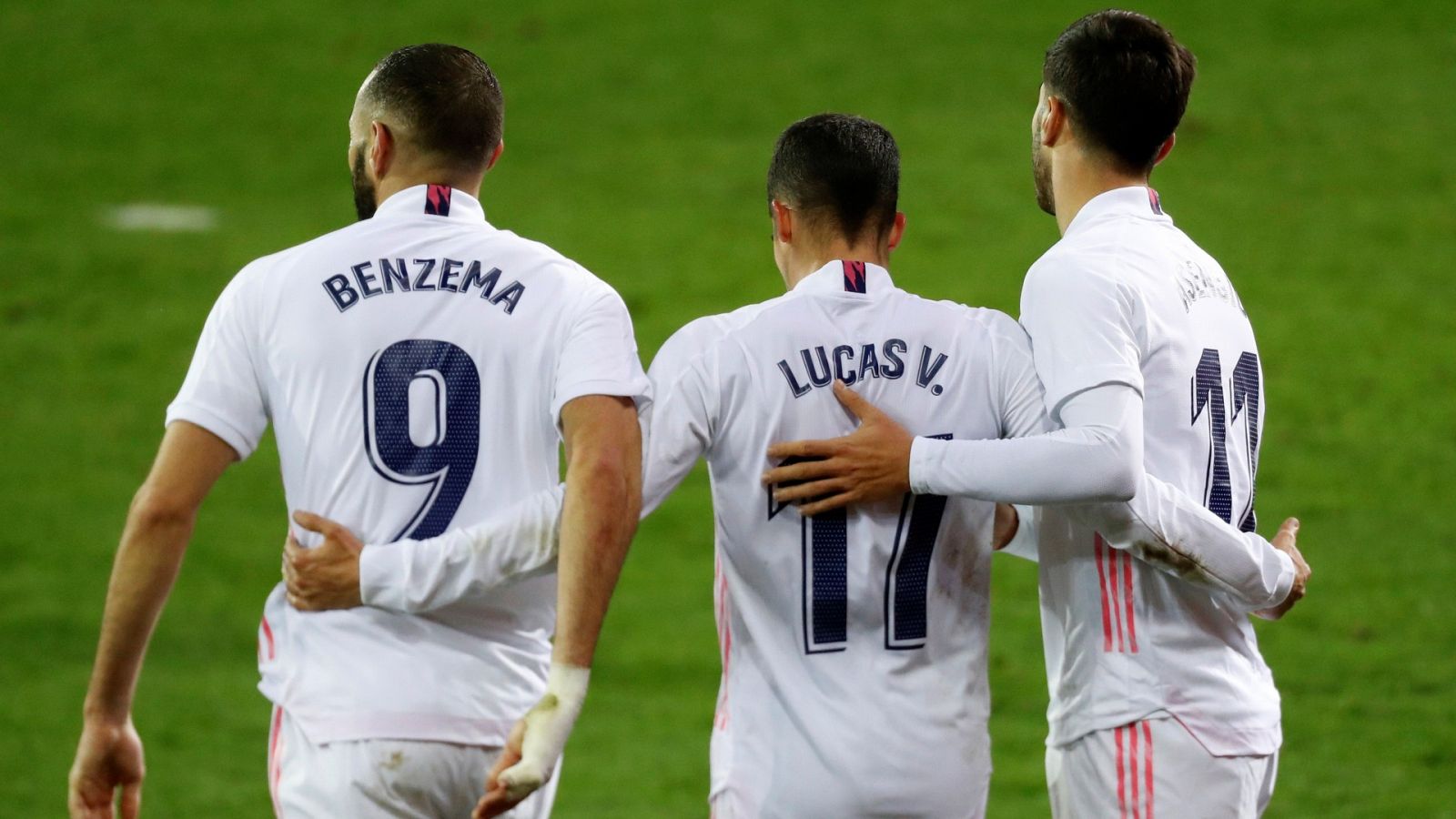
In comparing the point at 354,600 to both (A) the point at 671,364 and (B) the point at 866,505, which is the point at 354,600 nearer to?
(A) the point at 671,364

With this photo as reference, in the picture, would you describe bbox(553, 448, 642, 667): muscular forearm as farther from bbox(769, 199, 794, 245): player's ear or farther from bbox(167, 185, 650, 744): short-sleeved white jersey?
bbox(769, 199, 794, 245): player's ear

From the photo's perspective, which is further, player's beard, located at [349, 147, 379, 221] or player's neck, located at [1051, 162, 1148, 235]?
player's neck, located at [1051, 162, 1148, 235]

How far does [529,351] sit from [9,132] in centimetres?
1245

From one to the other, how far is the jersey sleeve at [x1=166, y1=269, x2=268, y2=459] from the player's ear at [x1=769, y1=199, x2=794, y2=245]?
2.80 ft

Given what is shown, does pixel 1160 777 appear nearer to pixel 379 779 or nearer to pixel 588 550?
pixel 588 550

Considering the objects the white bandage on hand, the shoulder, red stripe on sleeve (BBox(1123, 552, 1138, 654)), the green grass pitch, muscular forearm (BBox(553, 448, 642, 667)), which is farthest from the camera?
the green grass pitch

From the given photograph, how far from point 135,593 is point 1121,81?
1.76 metres

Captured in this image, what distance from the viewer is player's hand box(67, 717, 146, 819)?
247cm

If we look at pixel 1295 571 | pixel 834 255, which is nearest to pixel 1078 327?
pixel 834 255

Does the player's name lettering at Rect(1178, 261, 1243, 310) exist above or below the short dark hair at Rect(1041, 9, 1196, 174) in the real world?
below

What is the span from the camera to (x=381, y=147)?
8.70ft

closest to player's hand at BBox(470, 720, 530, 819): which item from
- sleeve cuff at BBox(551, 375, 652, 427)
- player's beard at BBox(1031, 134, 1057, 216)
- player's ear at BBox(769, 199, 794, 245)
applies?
sleeve cuff at BBox(551, 375, 652, 427)

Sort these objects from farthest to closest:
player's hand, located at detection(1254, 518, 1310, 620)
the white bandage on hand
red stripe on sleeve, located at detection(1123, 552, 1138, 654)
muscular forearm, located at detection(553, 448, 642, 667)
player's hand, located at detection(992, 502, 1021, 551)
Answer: player's hand, located at detection(992, 502, 1021, 551) → player's hand, located at detection(1254, 518, 1310, 620) → red stripe on sleeve, located at detection(1123, 552, 1138, 654) → muscular forearm, located at detection(553, 448, 642, 667) → the white bandage on hand

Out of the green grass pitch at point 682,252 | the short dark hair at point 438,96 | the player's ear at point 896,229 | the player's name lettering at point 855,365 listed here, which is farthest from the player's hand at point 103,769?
the green grass pitch at point 682,252
